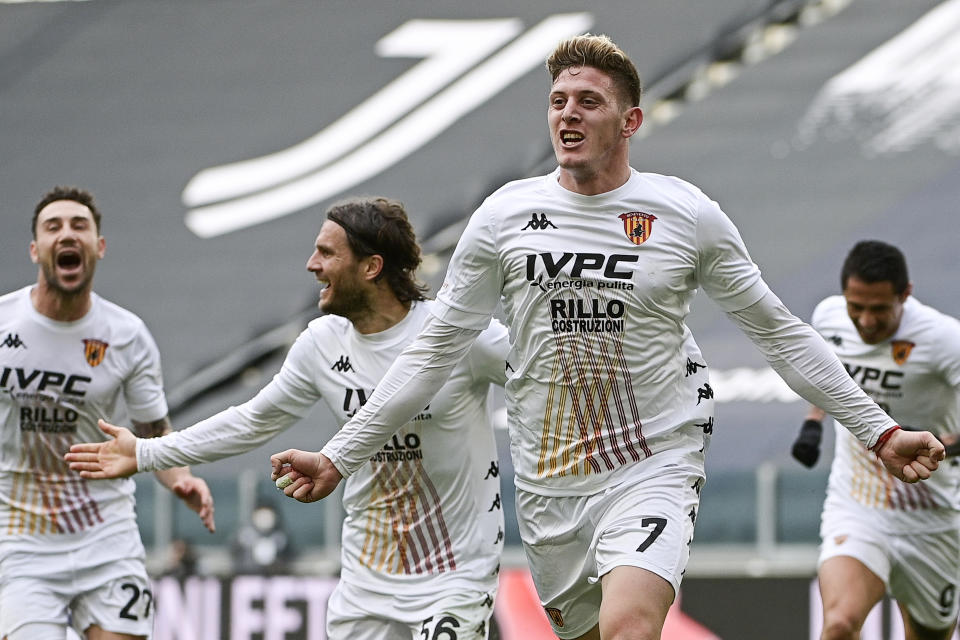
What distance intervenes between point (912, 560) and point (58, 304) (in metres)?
4.20

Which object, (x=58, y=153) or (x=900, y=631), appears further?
(x=58, y=153)

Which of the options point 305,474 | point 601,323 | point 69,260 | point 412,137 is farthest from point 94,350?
point 412,137

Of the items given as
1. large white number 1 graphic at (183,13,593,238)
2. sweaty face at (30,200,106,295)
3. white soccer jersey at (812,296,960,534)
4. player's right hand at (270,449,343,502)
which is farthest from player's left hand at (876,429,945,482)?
large white number 1 graphic at (183,13,593,238)

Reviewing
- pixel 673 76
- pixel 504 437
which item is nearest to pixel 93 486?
pixel 504 437

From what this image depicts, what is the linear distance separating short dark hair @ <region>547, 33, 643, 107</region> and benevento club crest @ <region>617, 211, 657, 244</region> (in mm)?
407

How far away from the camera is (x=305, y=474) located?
4809 millimetres

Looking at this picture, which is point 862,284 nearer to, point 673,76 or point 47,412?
point 47,412

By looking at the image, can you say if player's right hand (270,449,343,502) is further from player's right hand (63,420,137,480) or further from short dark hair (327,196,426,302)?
short dark hair (327,196,426,302)

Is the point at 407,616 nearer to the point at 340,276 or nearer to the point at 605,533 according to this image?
the point at 605,533

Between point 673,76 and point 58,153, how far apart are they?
21.7ft

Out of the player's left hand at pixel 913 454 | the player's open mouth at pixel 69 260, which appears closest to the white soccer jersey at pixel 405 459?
the player's open mouth at pixel 69 260

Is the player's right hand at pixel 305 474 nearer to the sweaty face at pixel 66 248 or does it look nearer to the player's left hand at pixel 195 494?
the player's left hand at pixel 195 494

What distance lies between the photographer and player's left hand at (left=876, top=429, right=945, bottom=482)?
188 inches

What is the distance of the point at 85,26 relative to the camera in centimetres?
1606
